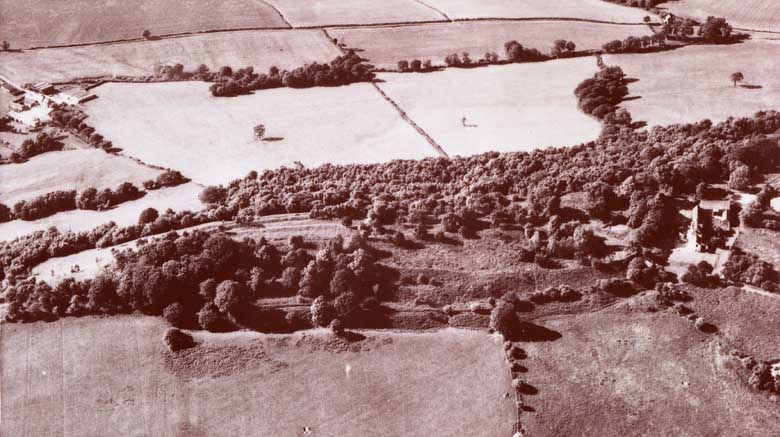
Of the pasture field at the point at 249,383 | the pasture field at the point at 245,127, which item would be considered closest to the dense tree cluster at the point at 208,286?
the pasture field at the point at 249,383

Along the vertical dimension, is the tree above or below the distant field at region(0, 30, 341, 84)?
below

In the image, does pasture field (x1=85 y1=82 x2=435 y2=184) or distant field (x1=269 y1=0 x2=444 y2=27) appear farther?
distant field (x1=269 y1=0 x2=444 y2=27)

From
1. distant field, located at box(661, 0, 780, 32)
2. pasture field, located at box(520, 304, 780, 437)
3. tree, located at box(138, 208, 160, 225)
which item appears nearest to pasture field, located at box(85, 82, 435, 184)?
tree, located at box(138, 208, 160, 225)

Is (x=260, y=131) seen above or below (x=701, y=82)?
below

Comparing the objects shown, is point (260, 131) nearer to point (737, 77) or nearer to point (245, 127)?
point (245, 127)

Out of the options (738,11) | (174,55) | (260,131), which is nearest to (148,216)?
(260,131)

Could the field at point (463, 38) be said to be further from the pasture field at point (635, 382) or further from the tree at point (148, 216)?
the pasture field at point (635, 382)

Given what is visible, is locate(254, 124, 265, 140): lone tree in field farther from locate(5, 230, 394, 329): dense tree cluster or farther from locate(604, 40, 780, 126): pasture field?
locate(604, 40, 780, 126): pasture field
